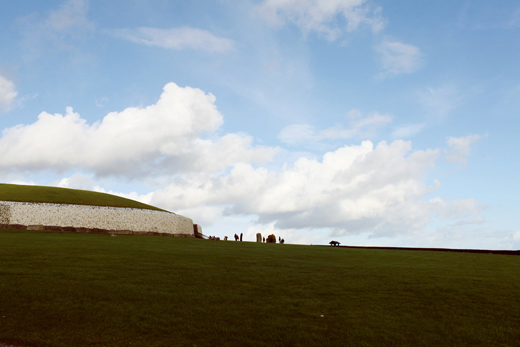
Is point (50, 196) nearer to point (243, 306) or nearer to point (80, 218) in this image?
point (80, 218)

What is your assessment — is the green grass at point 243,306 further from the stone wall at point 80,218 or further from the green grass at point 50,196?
the green grass at point 50,196

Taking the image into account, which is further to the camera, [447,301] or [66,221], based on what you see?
[66,221]

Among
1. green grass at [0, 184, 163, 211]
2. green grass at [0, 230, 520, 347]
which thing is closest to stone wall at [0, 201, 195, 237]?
green grass at [0, 184, 163, 211]

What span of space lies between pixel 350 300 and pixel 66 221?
3981 centimetres

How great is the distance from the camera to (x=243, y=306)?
30.4 ft

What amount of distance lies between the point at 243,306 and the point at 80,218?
38858 millimetres

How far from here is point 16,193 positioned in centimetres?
4572

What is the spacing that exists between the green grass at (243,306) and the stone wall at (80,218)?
29.7 m

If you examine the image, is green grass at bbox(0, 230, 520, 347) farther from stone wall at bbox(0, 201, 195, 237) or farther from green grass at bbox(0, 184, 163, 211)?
green grass at bbox(0, 184, 163, 211)

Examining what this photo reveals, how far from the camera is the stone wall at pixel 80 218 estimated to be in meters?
41.1

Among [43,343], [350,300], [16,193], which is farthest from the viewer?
[16,193]

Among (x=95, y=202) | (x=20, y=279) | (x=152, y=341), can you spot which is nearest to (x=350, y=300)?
(x=152, y=341)

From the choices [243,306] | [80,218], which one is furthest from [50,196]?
[243,306]

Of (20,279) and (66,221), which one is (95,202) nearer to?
(66,221)
